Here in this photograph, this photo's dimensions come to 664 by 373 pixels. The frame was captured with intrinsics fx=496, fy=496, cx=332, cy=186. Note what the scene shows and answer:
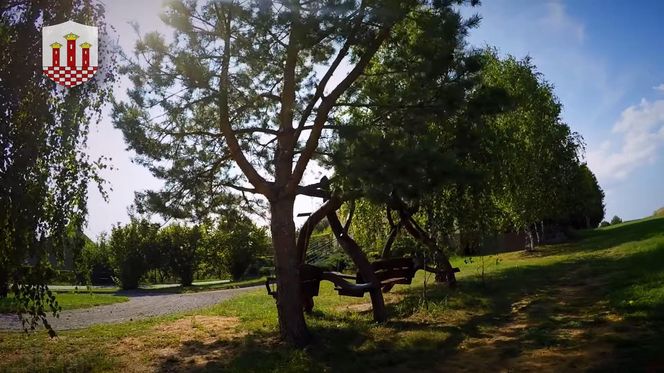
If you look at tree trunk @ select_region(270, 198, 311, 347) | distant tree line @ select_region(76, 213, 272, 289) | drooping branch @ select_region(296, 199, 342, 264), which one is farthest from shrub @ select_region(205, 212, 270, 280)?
tree trunk @ select_region(270, 198, 311, 347)

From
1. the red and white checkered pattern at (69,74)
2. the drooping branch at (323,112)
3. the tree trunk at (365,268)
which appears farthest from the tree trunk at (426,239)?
the red and white checkered pattern at (69,74)

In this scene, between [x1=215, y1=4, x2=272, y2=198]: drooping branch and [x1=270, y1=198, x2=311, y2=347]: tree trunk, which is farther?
[x1=270, y1=198, x2=311, y2=347]: tree trunk

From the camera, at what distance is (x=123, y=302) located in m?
19.5

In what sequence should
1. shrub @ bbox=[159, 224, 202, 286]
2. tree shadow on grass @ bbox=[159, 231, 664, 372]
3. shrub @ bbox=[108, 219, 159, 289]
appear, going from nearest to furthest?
tree shadow on grass @ bbox=[159, 231, 664, 372] → shrub @ bbox=[108, 219, 159, 289] → shrub @ bbox=[159, 224, 202, 286]

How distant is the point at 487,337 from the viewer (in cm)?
811

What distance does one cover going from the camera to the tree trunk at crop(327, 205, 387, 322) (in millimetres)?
10273

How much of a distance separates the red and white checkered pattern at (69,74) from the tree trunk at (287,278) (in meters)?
3.80

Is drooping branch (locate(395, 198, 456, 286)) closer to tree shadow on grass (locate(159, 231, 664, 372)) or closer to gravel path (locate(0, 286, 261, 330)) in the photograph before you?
tree shadow on grass (locate(159, 231, 664, 372))

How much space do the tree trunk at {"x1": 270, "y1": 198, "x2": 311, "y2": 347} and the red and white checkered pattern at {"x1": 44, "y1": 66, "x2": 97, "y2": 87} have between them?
12.5ft

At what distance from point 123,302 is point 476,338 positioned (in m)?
15.6

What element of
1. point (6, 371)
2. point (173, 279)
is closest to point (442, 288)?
point (6, 371)

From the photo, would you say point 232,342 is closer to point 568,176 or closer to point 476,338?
point 476,338

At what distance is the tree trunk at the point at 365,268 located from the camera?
10.3 meters

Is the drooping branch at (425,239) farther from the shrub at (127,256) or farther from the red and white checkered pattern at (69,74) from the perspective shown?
the shrub at (127,256)
